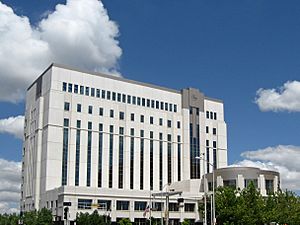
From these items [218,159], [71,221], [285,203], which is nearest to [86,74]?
[71,221]

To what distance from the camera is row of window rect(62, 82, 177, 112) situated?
10412cm

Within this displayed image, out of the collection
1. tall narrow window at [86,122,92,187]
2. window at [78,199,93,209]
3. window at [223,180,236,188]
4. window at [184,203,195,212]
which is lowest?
window at [184,203,195,212]

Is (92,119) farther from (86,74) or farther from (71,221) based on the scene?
(71,221)

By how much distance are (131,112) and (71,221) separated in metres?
33.0

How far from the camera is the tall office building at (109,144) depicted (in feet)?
313

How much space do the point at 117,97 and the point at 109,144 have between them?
11566 millimetres

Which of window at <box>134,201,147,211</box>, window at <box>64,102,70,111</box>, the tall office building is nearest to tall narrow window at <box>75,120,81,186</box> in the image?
the tall office building

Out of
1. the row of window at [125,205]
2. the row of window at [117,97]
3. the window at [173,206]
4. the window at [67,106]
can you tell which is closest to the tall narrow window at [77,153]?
the window at [67,106]

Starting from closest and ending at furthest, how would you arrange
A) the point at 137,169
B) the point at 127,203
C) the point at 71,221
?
the point at 71,221 < the point at 127,203 < the point at 137,169

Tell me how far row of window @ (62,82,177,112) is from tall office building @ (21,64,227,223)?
224mm

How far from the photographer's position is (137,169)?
10862 centimetres

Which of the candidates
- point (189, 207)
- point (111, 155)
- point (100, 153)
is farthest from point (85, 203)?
point (189, 207)

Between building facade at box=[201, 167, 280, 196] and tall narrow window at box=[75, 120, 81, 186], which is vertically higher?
tall narrow window at box=[75, 120, 81, 186]

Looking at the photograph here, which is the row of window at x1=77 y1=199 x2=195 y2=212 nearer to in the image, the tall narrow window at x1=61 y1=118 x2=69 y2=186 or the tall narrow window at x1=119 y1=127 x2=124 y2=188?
the tall narrow window at x1=61 y1=118 x2=69 y2=186
